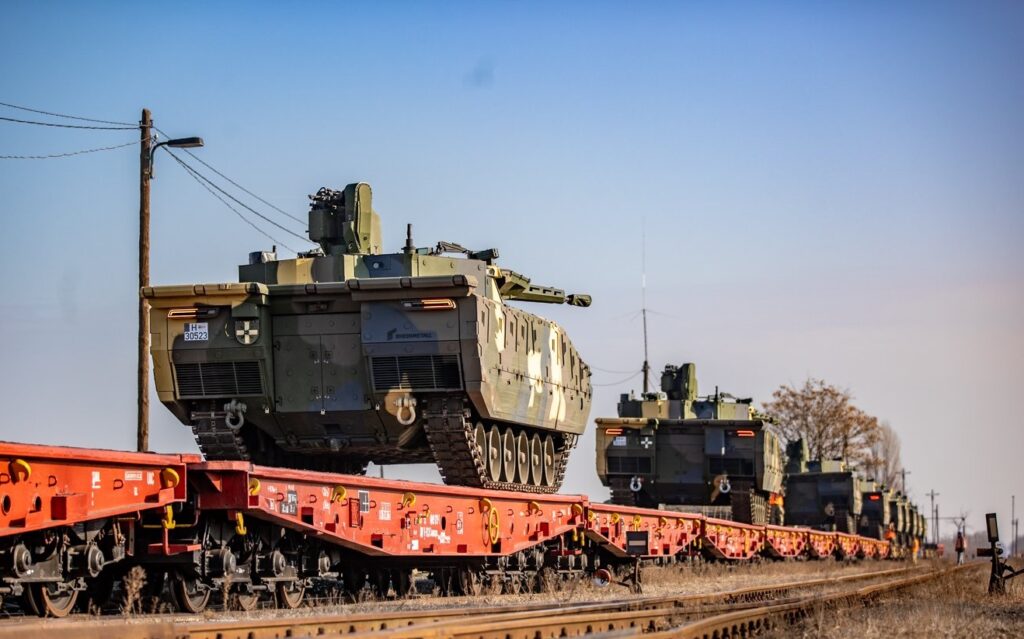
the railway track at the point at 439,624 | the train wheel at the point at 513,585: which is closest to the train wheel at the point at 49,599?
the railway track at the point at 439,624

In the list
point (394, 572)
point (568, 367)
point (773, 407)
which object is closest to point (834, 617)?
point (394, 572)

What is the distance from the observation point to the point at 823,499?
49500 millimetres

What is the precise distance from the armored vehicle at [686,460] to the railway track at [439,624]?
16.6 m

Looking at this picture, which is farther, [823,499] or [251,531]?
[823,499]

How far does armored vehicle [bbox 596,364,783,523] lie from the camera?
111 ft

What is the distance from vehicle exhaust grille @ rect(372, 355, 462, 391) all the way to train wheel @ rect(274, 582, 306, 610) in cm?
507

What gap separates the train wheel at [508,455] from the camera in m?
22.7

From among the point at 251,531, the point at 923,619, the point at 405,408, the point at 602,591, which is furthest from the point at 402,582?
the point at 923,619

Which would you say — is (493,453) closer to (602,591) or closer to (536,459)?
(602,591)

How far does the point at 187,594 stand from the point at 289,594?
150 centimetres

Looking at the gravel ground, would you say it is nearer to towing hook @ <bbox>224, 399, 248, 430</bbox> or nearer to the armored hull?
towing hook @ <bbox>224, 399, 248, 430</bbox>

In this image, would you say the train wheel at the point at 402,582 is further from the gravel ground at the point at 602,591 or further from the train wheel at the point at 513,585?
the train wheel at the point at 513,585

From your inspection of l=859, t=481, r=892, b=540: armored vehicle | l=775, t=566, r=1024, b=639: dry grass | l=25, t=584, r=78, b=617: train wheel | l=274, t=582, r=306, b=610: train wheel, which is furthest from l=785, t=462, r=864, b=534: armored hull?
l=25, t=584, r=78, b=617: train wheel

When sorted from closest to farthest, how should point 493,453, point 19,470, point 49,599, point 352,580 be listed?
1. point 19,470
2. point 49,599
3. point 352,580
4. point 493,453
